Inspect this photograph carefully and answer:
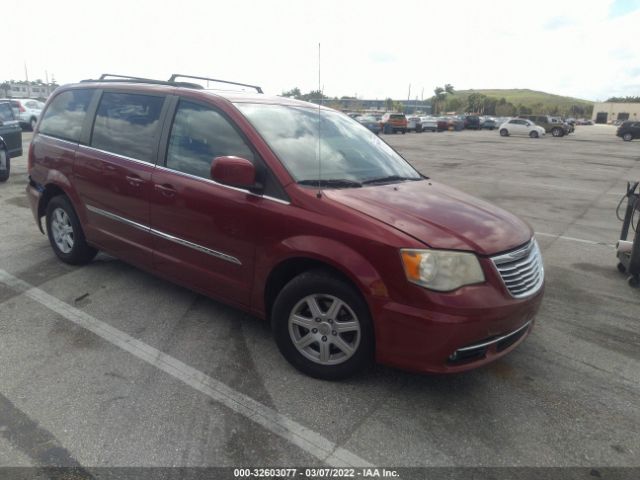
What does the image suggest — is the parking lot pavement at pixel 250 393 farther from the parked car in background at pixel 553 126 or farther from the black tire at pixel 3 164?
the parked car in background at pixel 553 126

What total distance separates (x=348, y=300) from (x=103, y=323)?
210cm

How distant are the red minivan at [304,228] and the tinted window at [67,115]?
0.09 metres

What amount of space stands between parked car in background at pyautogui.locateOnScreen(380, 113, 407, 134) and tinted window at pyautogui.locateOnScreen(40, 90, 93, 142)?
33.1m

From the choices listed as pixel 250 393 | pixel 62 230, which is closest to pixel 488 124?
pixel 62 230

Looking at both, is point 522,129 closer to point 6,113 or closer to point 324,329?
point 6,113

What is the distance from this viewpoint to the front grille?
2854mm

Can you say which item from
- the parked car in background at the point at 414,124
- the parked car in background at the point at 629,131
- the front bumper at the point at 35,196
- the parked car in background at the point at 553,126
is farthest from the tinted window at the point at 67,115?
the parked car in background at the point at 553,126

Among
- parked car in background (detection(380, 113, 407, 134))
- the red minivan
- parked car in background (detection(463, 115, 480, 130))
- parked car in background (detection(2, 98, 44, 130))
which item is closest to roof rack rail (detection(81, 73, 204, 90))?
the red minivan

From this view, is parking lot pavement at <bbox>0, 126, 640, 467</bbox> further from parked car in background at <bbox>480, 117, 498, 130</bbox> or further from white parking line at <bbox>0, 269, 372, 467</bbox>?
parked car in background at <bbox>480, 117, 498, 130</bbox>

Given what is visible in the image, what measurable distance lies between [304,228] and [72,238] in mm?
3092

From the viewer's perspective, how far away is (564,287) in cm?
495

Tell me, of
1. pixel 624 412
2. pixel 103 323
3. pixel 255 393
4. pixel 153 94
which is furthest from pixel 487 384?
pixel 153 94

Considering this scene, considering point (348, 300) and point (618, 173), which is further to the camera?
point (618, 173)

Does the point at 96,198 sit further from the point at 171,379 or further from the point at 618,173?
the point at 618,173
